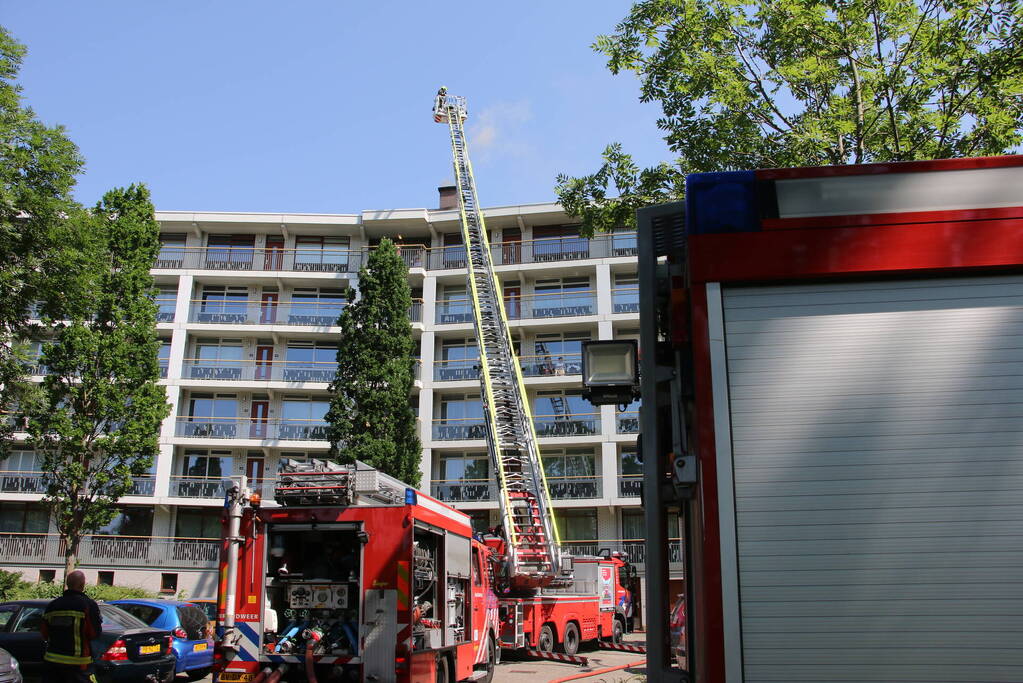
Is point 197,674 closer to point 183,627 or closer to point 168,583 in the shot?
point 183,627

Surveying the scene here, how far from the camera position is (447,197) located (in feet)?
143

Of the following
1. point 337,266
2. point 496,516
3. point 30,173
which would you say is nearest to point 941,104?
point 30,173

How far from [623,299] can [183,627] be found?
26.9 meters

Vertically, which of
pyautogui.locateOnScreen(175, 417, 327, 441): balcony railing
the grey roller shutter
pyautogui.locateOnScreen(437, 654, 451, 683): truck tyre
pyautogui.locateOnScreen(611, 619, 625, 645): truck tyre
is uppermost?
pyautogui.locateOnScreen(175, 417, 327, 441): balcony railing

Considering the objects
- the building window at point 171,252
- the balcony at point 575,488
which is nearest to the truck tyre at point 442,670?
the balcony at point 575,488

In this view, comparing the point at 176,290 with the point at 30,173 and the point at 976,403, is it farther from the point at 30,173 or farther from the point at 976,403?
the point at 976,403

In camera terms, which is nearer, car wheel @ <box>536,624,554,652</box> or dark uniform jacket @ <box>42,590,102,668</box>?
dark uniform jacket @ <box>42,590,102,668</box>

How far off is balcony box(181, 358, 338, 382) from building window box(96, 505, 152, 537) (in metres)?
6.06

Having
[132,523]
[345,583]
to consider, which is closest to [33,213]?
[345,583]

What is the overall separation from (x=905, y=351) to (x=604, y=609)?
20076mm

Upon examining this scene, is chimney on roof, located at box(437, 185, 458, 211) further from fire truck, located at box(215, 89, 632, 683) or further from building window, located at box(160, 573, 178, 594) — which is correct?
fire truck, located at box(215, 89, 632, 683)

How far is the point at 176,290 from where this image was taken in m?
41.0

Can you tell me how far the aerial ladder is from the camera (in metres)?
19.1

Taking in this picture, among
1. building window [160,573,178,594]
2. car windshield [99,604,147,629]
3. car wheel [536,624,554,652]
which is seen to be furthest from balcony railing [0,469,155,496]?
car windshield [99,604,147,629]
